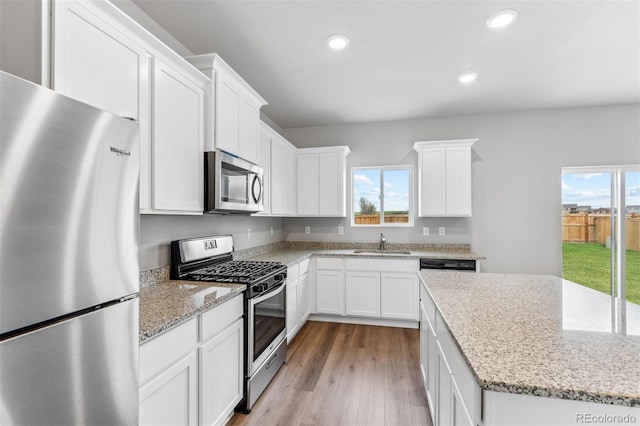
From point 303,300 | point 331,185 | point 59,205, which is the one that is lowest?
point 303,300

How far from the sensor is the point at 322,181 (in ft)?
13.7

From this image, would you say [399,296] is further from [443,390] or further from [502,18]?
[502,18]

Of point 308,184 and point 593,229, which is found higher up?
point 308,184

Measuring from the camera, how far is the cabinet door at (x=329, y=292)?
3.77 metres

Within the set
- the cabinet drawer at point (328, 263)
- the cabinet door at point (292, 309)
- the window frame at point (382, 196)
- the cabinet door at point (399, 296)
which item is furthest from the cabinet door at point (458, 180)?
the cabinet door at point (292, 309)

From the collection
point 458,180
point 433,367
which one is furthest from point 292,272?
point 458,180

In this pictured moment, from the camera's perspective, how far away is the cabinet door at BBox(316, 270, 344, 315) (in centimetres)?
377

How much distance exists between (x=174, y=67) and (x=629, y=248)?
5.23m

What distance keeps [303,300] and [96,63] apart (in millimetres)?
2899

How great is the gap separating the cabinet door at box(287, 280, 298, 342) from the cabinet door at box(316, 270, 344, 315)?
60cm

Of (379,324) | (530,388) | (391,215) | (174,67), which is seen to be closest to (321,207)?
(391,215)

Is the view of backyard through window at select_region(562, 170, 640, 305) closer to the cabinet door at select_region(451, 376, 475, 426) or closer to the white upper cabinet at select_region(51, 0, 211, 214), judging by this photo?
the cabinet door at select_region(451, 376, 475, 426)

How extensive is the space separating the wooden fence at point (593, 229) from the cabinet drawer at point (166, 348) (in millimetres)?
4541

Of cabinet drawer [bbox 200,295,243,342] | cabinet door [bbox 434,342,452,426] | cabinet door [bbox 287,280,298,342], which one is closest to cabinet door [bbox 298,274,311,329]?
cabinet door [bbox 287,280,298,342]
